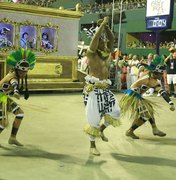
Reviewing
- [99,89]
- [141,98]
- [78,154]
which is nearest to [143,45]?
[141,98]

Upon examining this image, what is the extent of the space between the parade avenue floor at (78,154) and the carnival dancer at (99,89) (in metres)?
0.41

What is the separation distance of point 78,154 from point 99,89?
90 centimetres

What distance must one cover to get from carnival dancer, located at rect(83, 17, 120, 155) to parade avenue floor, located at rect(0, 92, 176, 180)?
1.34ft

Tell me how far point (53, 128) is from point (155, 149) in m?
2.05

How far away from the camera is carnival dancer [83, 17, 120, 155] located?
193 inches

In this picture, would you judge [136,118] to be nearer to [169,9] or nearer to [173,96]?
[173,96]

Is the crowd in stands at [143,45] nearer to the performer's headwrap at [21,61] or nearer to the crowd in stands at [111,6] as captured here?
the crowd in stands at [111,6]

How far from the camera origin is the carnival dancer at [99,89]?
16.1 ft

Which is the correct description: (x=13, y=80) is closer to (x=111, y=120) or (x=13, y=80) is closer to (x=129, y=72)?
(x=111, y=120)

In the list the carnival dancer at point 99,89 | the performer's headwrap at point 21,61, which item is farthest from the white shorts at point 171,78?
the performer's headwrap at point 21,61

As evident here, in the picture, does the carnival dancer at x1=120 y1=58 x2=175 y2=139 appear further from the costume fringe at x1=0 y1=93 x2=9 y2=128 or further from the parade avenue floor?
the costume fringe at x1=0 y1=93 x2=9 y2=128

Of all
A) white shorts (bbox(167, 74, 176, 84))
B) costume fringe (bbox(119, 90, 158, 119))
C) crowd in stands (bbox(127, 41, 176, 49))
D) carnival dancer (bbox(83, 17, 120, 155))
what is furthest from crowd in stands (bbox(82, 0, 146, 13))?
carnival dancer (bbox(83, 17, 120, 155))

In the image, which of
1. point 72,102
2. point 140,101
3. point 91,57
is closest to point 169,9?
point 72,102

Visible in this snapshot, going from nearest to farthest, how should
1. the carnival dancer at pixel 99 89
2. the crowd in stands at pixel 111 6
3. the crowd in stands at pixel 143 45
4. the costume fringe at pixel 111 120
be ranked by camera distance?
the carnival dancer at pixel 99 89, the costume fringe at pixel 111 120, the crowd in stands at pixel 143 45, the crowd in stands at pixel 111 6
